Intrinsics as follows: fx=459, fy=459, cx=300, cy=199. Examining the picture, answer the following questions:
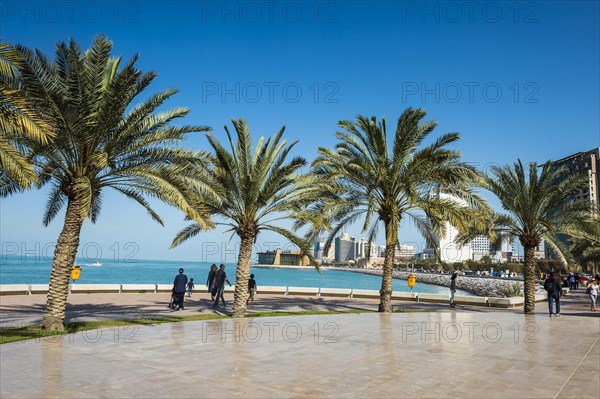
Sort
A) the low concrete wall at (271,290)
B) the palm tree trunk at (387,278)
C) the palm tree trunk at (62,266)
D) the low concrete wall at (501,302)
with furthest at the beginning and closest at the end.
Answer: the low concrete wall at (271,290), the low concrete wall at (501,302), the palm tree trunk at (387,278), the palm tree trunk at (62,266)

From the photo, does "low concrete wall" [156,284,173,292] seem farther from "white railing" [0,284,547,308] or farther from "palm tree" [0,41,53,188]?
"palm tree" [0,41,53,188]

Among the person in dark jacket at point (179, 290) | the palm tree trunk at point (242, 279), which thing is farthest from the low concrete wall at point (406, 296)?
the person in dark jacket at point (179, 290)

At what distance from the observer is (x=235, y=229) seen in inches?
674

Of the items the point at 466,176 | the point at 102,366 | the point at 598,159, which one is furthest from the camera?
the point at 598,159

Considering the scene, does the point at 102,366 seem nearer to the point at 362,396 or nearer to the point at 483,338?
the point at 362,396

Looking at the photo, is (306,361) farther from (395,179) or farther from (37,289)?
(37,289)

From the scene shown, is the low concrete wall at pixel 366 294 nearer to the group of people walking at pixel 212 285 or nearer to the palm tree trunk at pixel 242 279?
the group of people walking at pixel 212 285

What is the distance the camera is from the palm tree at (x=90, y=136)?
11070 millimetres

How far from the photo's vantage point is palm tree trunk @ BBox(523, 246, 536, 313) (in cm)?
2009

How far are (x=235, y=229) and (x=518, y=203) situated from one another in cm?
1241

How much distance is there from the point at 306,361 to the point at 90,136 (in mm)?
7716

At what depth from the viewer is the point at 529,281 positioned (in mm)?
20266

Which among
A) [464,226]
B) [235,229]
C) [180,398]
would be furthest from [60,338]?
[464,226]

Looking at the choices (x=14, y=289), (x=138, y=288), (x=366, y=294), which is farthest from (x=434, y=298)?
(x=14, y=289)
